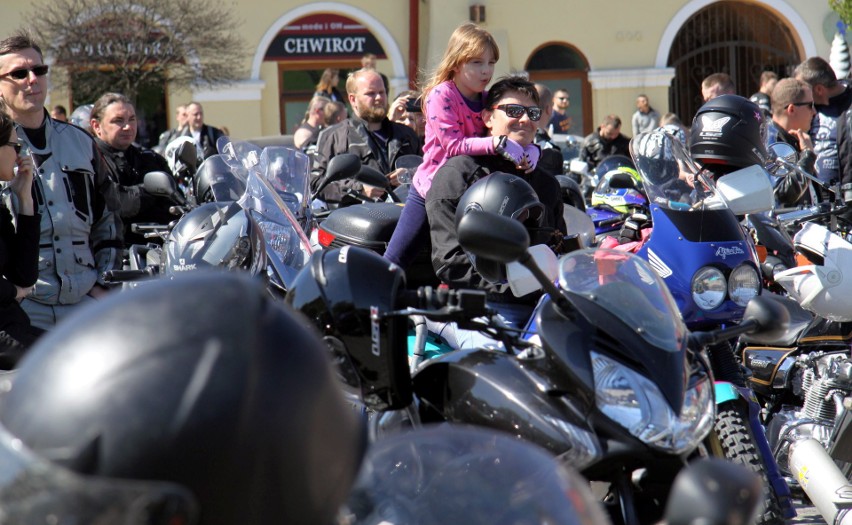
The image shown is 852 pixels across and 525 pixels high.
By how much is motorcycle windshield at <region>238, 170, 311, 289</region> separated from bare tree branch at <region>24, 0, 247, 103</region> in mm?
11402

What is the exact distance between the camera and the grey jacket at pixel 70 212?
4605mm

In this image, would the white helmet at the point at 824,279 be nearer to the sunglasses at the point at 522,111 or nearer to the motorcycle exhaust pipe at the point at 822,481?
the motorcycle exhaust pipe at the point at 822,481

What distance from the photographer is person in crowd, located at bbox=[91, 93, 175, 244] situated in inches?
253

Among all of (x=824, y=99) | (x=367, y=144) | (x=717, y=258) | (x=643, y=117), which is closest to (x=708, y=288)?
(x=717, y=258)

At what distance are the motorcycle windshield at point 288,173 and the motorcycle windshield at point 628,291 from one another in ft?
9.68

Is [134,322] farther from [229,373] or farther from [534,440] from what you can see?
[534,440]

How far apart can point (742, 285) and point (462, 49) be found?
1.45 metres

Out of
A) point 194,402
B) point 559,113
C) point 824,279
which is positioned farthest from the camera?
point 559,113

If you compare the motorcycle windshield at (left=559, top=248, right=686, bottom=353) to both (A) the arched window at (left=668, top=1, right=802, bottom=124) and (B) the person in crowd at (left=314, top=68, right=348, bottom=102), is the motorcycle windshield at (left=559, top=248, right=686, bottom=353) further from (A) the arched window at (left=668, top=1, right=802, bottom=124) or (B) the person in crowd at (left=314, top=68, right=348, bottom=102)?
(A) the arched window at (left=668, top=1, right=802, bottom=124)

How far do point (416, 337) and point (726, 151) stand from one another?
1.62 m

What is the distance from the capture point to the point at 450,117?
4.62 m

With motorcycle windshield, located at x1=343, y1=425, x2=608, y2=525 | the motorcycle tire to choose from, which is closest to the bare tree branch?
the motorcycle tire

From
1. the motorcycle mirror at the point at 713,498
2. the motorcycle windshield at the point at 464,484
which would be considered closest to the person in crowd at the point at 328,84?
the motorcycle windshield at the point at 464,484

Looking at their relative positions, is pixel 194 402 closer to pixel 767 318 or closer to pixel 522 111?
pixel 767 318
